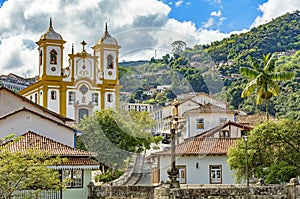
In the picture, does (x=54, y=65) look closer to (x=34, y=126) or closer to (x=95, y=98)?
(x=95, y=98)

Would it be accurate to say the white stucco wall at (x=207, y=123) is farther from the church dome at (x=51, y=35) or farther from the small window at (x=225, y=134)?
the church dome at (x=51, y=35)

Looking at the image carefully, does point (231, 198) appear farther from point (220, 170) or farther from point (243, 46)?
point (243, 46)

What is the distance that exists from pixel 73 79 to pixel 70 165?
151ft

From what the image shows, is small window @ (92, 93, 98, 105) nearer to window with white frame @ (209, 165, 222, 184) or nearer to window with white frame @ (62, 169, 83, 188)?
window with white frame @ (209, 165, 222, 184)

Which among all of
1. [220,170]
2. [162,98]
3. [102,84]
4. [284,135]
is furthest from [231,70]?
[162,98]

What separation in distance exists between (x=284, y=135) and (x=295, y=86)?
235 ft

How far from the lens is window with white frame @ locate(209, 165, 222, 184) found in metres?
39.8

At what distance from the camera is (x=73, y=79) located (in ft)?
242

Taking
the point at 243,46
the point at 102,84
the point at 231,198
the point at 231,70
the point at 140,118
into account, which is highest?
the point at 243,46

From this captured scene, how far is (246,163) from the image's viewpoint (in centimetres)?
3070

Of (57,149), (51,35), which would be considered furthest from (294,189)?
(51,35)

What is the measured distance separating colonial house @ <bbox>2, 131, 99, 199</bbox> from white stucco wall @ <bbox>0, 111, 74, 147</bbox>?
417 cm

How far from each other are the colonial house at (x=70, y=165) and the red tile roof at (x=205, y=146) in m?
9.73

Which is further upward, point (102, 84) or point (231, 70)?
point (231, 70)
